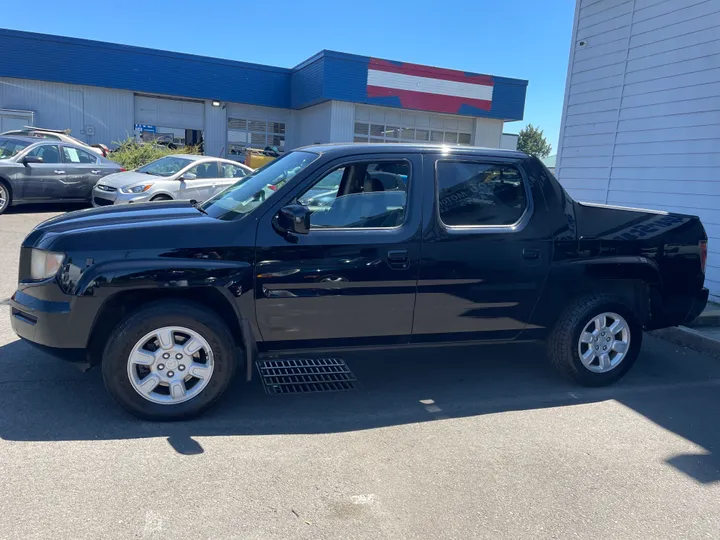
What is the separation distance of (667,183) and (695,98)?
1.19m

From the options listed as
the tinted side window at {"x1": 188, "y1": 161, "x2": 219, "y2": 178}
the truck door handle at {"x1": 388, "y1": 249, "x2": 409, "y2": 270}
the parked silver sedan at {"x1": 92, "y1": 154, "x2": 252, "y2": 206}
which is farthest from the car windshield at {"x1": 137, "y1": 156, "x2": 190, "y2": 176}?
the truck door handle at {"x1": 388, "y1": 249, "x2": 409, "y2": 270}

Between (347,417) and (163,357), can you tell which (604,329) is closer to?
(347,417)

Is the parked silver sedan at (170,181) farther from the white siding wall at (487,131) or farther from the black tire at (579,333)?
the white siding wall at (487,131)

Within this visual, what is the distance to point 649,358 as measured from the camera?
5523mm

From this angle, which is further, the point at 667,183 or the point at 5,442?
the point at 667,183

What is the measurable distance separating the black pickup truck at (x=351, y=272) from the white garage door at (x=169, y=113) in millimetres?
24012

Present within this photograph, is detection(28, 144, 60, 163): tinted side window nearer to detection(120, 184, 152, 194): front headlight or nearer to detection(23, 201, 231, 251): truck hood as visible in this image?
detection(120, 184, 152, 194): front headlight

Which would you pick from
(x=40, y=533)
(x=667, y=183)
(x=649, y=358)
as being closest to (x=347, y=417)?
(x=40, y=533)

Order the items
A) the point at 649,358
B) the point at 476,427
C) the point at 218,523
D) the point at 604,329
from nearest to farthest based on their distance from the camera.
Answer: the point at 218,523 < the point at 476,427 < the point at 604,329 < the point at 649,358

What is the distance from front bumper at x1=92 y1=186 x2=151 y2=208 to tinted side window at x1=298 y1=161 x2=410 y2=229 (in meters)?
7.29

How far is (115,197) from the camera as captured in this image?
35.2ft

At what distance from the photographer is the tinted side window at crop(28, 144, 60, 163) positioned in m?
11.6

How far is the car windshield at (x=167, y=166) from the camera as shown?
11539 mm

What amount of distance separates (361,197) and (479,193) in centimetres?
93
